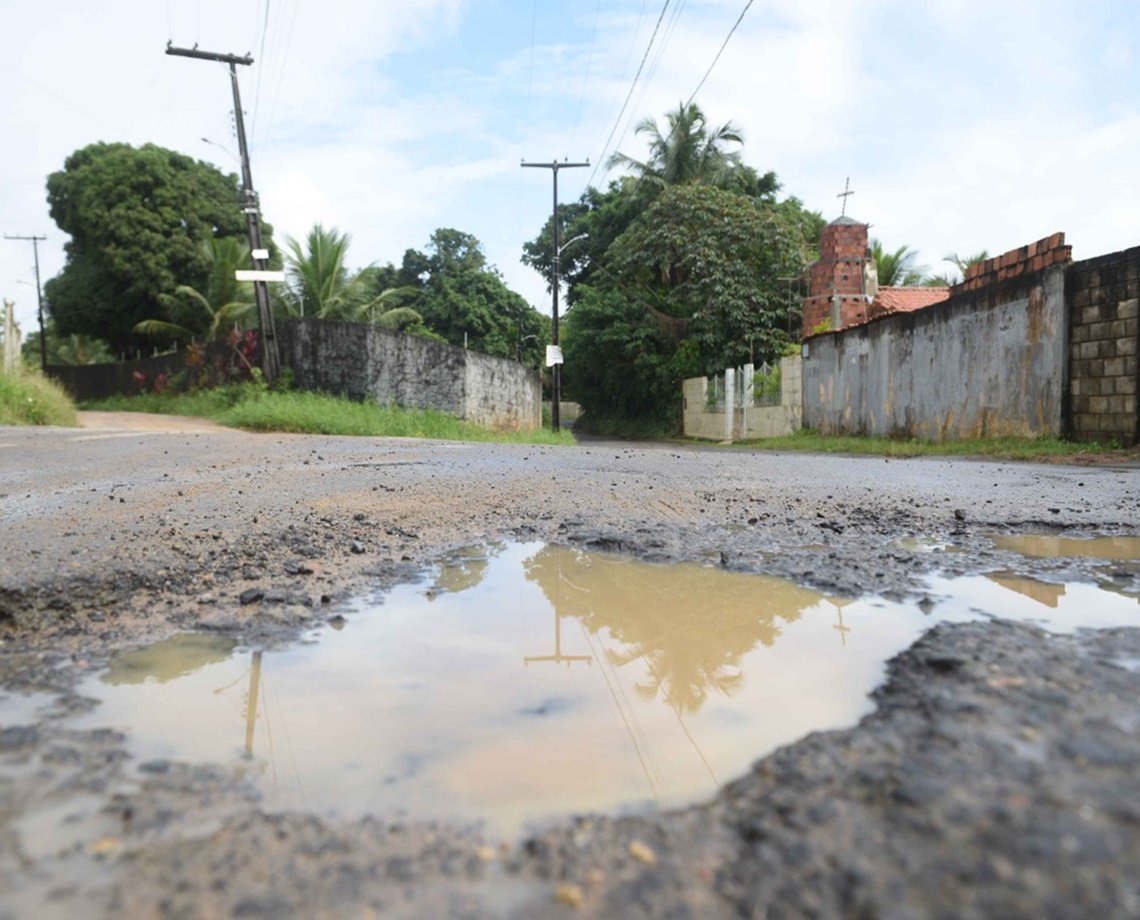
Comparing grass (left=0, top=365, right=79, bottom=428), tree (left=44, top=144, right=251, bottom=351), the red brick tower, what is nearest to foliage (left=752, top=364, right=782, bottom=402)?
the red brick tower

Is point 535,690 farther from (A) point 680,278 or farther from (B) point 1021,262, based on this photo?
(A) point 680,278

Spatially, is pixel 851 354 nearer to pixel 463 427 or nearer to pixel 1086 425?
pixel 1086 425

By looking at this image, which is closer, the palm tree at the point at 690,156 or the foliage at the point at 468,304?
the palm tree at the point at 690,156

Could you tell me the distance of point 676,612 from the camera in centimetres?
233

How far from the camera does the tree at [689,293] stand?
22.8 meters

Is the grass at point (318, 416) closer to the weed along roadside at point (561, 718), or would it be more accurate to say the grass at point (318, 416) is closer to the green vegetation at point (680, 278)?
the green vegetation at point (680, 278)

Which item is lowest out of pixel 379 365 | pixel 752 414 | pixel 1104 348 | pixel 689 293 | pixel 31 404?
pixel 752 414

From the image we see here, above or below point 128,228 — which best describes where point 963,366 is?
below

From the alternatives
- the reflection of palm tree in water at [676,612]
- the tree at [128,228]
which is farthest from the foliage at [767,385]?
the tree at [128,228]

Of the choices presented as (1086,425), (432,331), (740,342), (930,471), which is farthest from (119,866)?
(432,331)

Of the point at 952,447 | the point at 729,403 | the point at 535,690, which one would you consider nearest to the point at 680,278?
the point at 729,403

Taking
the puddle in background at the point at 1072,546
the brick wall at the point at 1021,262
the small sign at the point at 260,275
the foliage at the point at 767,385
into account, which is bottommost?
the puddle in background at the point at 1072,546

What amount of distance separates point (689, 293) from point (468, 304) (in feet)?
45.5

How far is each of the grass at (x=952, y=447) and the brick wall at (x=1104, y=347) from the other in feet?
1.05
